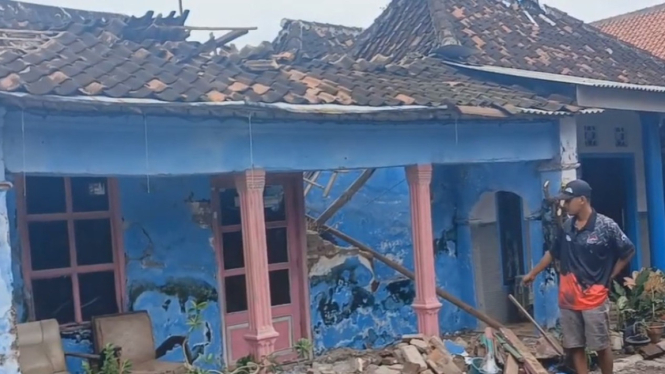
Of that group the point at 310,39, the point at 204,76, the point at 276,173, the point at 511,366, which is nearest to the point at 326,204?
the point at 276,173

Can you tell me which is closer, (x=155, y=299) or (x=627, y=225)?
(x=155, y=299)

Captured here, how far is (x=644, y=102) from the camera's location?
9.44m

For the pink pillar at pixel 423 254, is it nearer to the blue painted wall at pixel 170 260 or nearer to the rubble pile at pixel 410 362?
the rubble pile at pixel 410 362

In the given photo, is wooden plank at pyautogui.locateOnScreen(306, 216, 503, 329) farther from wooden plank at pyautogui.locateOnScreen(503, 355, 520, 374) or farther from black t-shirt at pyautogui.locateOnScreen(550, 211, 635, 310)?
black t-shirt at pyautogui.locateOnScreen(550, 211, 635, 310)

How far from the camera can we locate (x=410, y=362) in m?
7.03

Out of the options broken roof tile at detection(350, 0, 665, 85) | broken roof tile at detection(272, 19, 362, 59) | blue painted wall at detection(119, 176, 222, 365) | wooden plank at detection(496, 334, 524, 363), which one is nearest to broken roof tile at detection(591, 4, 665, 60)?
broken roof tile at detection(350, 0, 665, 85)

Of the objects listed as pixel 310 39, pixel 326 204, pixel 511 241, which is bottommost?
pixel 511 241

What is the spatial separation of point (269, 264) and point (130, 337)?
185cm

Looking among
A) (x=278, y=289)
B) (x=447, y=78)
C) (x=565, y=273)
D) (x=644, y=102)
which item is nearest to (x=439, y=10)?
(x=447, y=78)

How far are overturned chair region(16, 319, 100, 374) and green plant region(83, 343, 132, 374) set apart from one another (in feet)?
0.31

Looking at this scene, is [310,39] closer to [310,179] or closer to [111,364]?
[310,179]

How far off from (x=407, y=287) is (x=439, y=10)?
4248 millimetres

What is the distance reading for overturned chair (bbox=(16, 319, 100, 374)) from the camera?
649cm

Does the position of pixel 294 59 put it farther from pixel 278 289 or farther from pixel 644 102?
pixel 644 102
